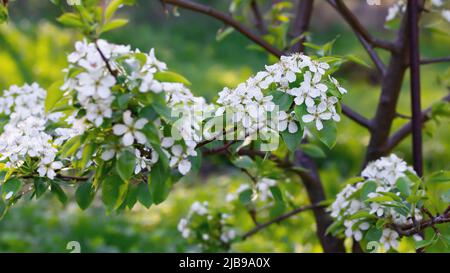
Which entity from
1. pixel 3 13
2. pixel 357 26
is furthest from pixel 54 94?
pixel 357 26

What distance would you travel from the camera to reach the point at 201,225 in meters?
2.08

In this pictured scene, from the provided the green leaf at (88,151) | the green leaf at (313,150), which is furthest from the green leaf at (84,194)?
the green leaf at (313,150)

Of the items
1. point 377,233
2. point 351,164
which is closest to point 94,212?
point 351,164

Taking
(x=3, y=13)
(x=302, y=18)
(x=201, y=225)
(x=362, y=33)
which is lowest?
(x=201, y=225)

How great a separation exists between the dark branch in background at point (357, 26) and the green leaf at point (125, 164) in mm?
887

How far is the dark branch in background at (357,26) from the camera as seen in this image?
1.70 meters

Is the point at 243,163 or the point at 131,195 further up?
the point at 243,163

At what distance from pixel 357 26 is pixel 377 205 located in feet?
1.82

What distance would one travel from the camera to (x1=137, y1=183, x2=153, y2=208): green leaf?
3.73 ft

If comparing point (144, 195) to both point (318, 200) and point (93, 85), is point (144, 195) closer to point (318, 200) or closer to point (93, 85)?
point (93, 85)

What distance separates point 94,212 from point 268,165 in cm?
248

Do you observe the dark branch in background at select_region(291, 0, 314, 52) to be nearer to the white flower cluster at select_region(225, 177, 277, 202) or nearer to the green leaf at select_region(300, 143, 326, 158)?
the green leaf at select_region(300, 143, 326, 158)

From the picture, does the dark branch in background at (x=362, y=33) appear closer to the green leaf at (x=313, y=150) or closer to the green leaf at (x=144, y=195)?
the green leaf at (x=313, y=150)
